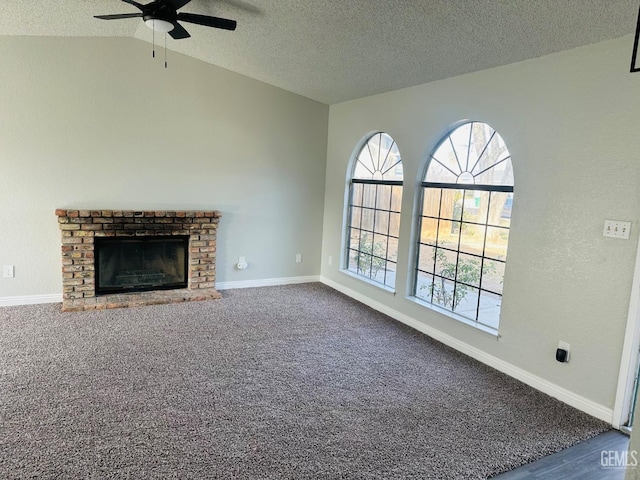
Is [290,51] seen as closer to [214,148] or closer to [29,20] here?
[214,148]

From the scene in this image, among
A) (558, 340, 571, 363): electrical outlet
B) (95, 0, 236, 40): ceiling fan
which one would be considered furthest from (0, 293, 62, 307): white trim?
(558, 340, 571, 363): electrical outlet

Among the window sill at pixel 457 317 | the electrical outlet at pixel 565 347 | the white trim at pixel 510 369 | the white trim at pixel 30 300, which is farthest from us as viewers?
the white trim at pixel 30 300

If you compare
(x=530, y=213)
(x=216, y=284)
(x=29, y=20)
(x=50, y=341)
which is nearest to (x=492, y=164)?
(x=530, y=213)

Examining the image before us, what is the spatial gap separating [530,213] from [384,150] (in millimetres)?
2170

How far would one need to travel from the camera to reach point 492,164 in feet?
12.4

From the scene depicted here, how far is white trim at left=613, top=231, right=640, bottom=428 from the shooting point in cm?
271

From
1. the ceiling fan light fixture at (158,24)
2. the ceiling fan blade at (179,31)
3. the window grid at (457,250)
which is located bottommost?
the window grid at (457,250)

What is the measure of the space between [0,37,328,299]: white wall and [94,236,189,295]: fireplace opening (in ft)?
1.35

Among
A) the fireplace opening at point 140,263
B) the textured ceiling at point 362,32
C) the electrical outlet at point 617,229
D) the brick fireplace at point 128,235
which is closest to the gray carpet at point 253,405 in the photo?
the brick fireplace at point 128,235

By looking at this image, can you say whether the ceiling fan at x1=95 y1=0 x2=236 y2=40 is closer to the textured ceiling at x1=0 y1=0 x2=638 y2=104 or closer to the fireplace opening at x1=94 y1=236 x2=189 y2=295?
the textured ceiling at x1=0 y1=0 x2=638 y2=104

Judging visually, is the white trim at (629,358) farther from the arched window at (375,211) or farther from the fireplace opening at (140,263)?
the fireplace opening at (140,263)

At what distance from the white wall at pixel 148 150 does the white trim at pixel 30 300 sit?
6 centimetres

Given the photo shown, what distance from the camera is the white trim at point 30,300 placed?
4660 mm

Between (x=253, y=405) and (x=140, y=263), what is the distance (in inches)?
116
